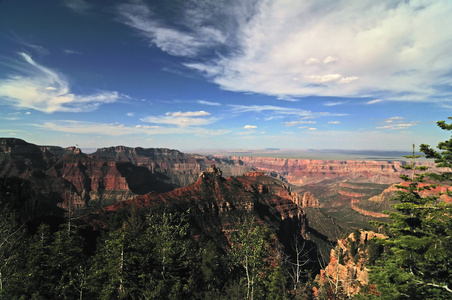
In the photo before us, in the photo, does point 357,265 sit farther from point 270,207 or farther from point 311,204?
point 311,204

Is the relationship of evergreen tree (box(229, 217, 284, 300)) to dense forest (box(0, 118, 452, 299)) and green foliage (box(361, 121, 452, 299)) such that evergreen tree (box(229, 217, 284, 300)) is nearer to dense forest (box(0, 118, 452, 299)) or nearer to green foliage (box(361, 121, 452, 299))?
dense forest (box(0, 118, 452, 299))

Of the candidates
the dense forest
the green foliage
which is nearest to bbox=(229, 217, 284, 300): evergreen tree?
the dense forest

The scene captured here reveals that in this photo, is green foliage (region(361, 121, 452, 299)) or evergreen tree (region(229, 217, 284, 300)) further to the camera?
evergreen tree (region(229, 217, 284, 300))

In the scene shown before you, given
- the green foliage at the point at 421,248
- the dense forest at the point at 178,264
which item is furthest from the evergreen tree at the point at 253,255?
the green foliage at the point at 421,248

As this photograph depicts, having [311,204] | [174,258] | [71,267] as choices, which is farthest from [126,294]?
[311,204]

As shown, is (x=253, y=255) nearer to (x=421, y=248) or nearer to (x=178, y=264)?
(x=178, y=264)

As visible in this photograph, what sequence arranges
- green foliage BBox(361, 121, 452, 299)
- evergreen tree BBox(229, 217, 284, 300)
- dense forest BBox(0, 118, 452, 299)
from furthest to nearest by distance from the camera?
evergreen tree BBox(229, 217, 284, 300)
dense forest BBox(0, 118, 452, 299)
green foliage BBox(361, 121, 452, 299)

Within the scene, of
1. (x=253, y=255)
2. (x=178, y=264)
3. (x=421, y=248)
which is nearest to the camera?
(x=421, y=248)

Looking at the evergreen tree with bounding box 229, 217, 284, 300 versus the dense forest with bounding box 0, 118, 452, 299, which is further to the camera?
the evergreen tree with bounding box 229, 217, 284, 300

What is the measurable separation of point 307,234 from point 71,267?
469 ft

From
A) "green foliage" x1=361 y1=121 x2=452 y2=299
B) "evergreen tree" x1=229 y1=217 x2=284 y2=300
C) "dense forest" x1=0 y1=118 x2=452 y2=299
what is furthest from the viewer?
"evergreen tree" x1=229 y1=217 x2=284 y2=300

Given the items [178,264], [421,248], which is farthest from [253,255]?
[421,248]

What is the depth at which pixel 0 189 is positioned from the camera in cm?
6094

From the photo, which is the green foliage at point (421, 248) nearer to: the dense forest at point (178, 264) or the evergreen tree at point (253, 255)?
the dense forest at point (178, 264)
